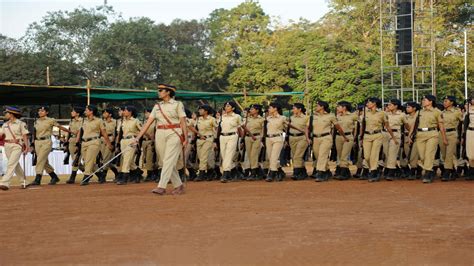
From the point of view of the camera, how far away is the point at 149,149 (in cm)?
1750

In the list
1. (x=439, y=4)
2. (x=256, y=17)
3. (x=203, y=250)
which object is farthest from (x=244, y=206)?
(x=256, y=17)

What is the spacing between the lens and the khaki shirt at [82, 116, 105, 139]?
1691cm

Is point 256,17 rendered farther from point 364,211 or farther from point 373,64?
point 364,211

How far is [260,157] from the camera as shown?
17.3 m

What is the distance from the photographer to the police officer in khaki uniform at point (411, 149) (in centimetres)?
1611

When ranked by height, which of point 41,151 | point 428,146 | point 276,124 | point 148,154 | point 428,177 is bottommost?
point 428,177

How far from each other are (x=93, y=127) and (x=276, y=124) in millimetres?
4126

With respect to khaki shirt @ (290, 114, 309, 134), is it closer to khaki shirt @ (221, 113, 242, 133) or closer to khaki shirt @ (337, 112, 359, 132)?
khaki shirt @ (337, 112, 359, 132)

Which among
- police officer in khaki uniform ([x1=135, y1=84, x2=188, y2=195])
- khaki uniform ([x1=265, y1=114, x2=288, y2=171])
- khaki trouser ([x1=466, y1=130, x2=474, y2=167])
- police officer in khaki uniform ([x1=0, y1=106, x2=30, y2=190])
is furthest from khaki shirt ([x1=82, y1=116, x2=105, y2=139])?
khaki trouser ([x1=466, y1=130, x2=474, y2=167])

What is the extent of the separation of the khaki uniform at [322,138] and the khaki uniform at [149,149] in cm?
374

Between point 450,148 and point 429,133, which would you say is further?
point 450,148

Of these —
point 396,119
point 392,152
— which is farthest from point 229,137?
point 396,119

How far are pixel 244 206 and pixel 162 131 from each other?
247 cm

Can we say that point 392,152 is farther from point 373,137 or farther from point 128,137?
point 128,137
